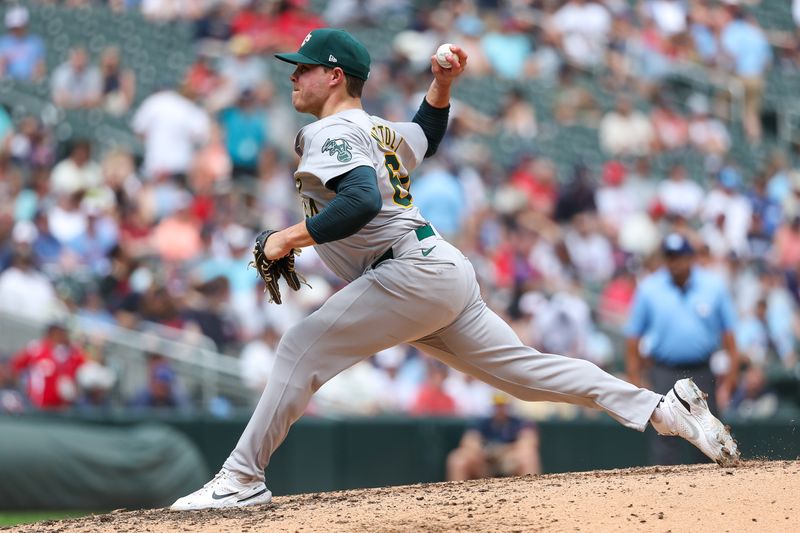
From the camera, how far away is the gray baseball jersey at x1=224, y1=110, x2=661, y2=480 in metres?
4.98

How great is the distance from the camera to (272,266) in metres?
5.05

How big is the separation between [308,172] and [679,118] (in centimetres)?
1317

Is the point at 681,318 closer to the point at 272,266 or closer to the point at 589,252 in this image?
the point at 272,266

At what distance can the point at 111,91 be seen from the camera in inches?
582

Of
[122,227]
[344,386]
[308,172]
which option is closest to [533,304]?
[344,386]

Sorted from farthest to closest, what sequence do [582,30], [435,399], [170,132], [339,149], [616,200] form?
[582,30] → [616,200] → [170,132] → [435,399] → [339,149]

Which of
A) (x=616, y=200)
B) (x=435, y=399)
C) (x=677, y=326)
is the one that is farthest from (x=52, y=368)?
(x=616, y=200)

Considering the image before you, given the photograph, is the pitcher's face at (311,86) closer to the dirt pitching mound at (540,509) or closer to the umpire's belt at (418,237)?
the umpire's belt at (418,237)

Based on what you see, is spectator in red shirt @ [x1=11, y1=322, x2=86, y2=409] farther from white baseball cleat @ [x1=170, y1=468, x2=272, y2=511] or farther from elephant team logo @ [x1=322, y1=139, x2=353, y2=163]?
elephant team logo @ [x1=322, y1=139, x2=353, y2=163]

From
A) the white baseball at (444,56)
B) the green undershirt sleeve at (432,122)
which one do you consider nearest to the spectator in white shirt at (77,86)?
the green undershirt sleeve at (432,122)

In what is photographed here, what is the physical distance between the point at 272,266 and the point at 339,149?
22.5 inches

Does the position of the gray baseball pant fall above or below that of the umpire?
above

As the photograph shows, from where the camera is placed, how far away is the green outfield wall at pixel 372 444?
9781 millimetres

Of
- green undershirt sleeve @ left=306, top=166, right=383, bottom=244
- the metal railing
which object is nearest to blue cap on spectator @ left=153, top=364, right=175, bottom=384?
the metal railing
